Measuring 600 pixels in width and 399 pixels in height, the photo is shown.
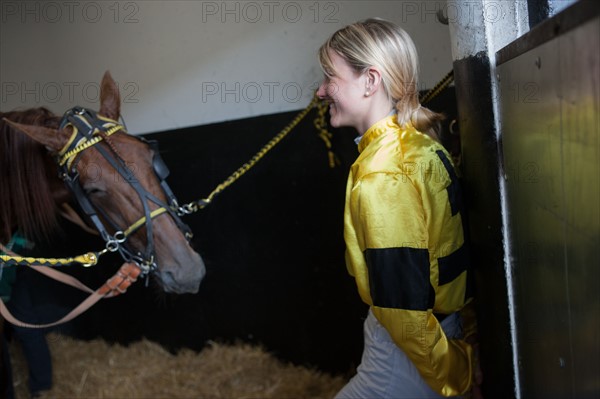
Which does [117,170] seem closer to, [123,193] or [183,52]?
[123,193]

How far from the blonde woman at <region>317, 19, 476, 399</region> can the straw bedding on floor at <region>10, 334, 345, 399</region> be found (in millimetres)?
1362

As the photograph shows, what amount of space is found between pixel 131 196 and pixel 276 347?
1307 millimetres

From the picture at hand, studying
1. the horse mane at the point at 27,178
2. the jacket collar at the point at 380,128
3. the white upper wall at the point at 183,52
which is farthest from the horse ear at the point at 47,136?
the jacket collar at the point at 380,128

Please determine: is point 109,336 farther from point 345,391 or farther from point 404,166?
point 404,166

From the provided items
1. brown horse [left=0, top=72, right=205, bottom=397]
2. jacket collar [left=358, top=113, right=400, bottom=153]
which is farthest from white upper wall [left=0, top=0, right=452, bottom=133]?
jacket collar [left=358, top=113, right=400, bottom=153]

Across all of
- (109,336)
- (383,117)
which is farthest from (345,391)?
(109,336)

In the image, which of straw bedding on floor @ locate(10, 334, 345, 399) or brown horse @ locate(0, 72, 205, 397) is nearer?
brown horse @ locate(0, 72, 205, 397)

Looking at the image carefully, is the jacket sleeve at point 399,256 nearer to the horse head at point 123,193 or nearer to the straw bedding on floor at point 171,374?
the horse head at point 123,193

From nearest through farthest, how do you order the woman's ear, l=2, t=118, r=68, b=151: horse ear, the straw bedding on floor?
the woman's ear < l=2, t=118, r=68, b=151: horse ear < the straw bedding on floor

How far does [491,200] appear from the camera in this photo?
1.35 metres

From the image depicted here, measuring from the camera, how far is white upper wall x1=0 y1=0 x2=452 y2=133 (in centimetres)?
244

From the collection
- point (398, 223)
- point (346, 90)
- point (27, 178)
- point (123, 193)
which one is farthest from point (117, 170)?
point (398, 223)

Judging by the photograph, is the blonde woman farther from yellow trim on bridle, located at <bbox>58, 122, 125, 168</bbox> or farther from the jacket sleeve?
yellow trim on bridle, located at <bbox>58, 122, 125, 168</bbox>

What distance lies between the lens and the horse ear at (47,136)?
6.66 ft
